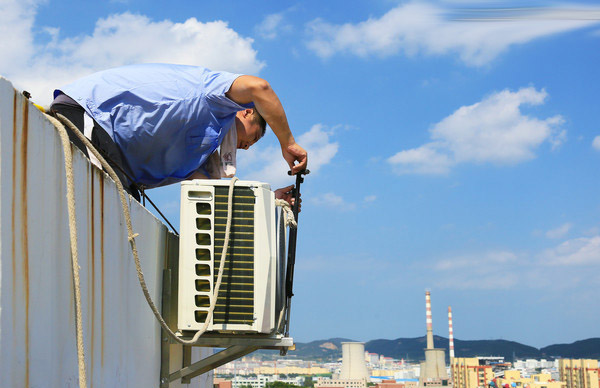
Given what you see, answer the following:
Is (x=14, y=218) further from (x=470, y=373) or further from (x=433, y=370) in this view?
(x=470, y=373)

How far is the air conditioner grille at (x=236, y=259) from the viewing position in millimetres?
2504

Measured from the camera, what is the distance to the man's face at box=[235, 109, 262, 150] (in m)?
3.24

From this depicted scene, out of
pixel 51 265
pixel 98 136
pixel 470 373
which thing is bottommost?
pixel 470 373

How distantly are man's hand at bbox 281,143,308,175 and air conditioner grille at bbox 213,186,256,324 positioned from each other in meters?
0.62

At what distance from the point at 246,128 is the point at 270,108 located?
1.12 ft

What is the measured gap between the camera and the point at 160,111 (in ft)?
9.01

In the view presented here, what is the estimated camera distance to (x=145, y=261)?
2.56 metres

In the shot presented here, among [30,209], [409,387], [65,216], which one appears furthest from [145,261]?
[409,387]

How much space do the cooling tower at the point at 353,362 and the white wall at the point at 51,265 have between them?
75872 millimetres

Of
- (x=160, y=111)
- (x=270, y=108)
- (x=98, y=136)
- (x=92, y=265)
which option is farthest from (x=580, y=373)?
(x=92, y=265)

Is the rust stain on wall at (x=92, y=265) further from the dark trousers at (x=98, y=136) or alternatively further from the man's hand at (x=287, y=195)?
the man's hand at (x=287, y=195)

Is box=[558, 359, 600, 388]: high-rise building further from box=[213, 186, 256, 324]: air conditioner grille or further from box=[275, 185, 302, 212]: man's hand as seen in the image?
box=[213, 186, 256, 324]: air conditioner grille

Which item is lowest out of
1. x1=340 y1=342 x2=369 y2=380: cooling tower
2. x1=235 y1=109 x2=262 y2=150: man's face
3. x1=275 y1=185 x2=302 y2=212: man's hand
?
x1=340 y1=342 x2=369 y2=380: cooling tower

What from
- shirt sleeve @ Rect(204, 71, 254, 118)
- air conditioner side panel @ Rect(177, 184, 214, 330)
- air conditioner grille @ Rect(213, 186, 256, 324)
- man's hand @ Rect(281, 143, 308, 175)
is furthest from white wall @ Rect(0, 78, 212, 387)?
man's hand @ Rect(281, 143, 308, 175)
